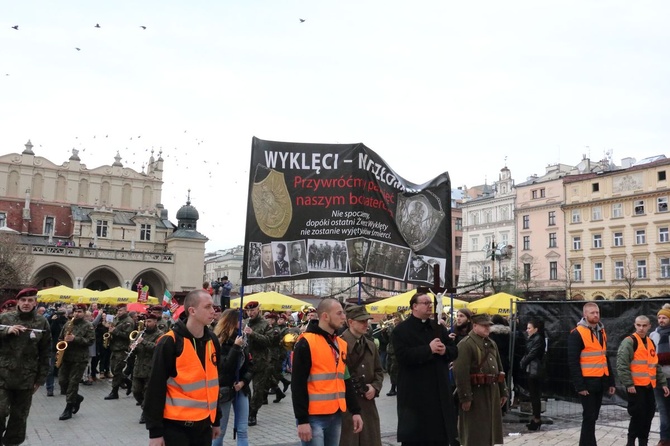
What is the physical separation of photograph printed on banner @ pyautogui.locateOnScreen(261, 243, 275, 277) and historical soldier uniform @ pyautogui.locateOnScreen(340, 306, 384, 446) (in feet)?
4.60

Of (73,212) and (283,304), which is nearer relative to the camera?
(283,304)

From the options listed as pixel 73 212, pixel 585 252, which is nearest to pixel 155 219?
pixel 73 212

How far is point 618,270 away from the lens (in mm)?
57312

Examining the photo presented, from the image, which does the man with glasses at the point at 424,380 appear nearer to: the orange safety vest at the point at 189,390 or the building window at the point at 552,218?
the orange safety vest at the point at 189,390

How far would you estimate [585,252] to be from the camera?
60312 millimetres

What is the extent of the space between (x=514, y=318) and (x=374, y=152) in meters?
5.97

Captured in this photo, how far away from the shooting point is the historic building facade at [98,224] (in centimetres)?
6122

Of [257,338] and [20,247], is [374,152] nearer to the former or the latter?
[257,338]

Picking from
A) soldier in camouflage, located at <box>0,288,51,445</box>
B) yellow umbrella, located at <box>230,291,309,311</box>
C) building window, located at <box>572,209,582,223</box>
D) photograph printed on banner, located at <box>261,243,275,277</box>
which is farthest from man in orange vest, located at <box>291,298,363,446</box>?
building window, located at <box>572,209,582,223</box>

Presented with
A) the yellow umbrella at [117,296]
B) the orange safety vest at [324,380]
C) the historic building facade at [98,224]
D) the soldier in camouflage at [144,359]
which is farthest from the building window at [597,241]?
the orange safety vest at [324,380]

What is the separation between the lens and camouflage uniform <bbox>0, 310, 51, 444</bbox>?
721 centimetres

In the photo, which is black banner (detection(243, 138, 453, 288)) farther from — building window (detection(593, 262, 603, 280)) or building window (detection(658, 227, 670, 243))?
building window (detection(593, 262, 603, 280))

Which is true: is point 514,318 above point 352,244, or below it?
below

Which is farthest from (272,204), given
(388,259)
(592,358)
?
(592,358)
